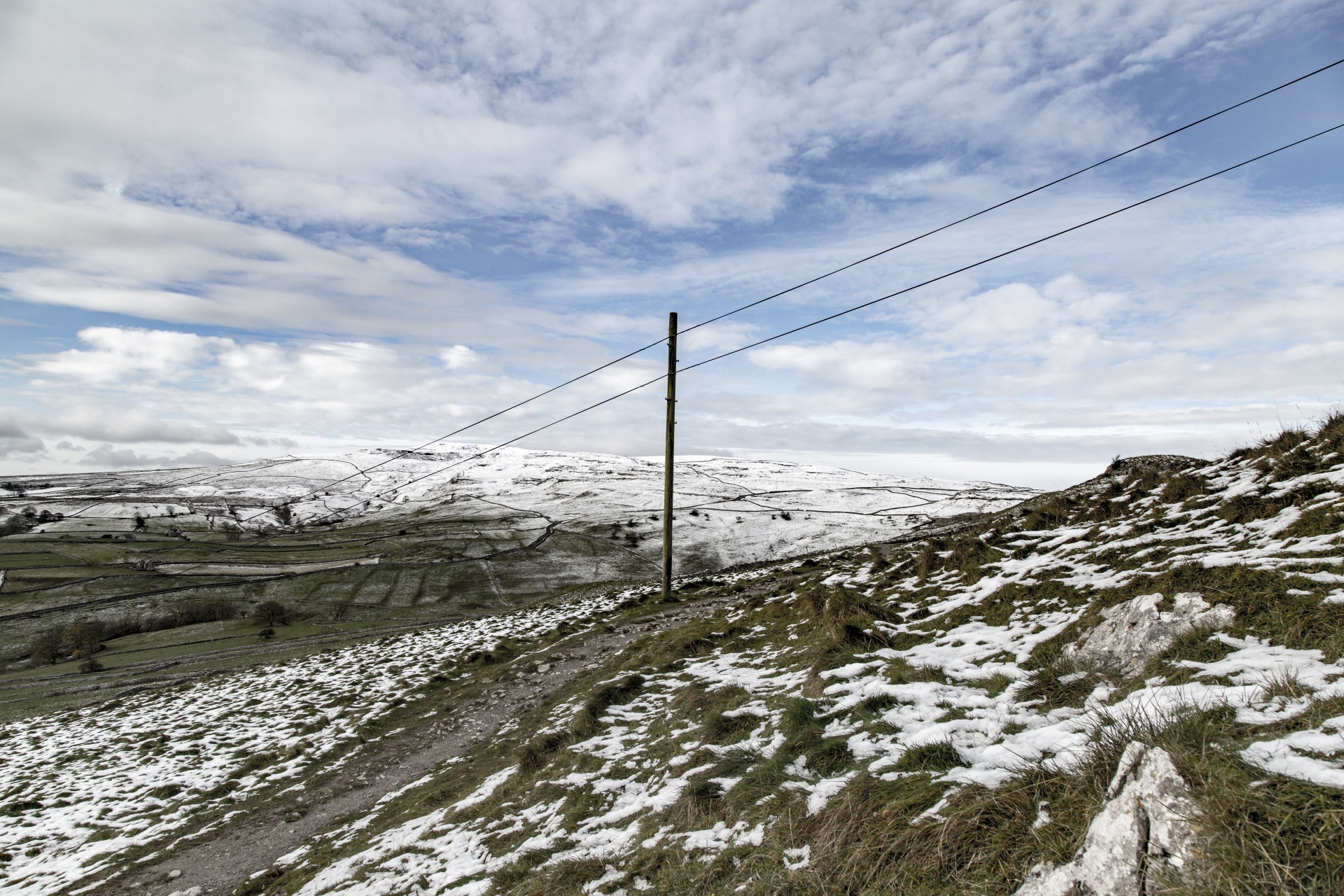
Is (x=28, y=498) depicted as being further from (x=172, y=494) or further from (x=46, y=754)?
(x=46, y=754)

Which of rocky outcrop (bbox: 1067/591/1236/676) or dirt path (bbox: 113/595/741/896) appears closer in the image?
rocky outcrop (bbox: 1067/591/1236/676)

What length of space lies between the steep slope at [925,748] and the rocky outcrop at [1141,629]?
4 cm

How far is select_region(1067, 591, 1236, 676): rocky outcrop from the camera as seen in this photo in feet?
23.1

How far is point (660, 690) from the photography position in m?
13.5

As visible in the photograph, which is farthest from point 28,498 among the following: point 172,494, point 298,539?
point 298,539

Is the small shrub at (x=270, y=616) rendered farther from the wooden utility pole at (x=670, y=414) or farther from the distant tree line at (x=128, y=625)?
the wooden utility pole at (x=670, y=414)

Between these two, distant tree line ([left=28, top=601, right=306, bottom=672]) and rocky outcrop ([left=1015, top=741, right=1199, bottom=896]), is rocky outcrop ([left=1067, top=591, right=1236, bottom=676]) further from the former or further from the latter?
distant tree line ([left=28, top=601, right=306, bottom=672])

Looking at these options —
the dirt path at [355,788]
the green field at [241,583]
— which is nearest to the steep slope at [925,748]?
the dirt path at [355,788]

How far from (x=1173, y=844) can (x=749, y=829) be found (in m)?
4.00

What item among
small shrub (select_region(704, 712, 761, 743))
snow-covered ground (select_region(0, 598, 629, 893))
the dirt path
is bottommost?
snow-covered ground (select_region(0, 598, 629, 893))

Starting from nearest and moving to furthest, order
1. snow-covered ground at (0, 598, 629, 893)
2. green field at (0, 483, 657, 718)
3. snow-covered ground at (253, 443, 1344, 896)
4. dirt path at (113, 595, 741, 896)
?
1. snow-covered ground at (253, 443, 1344, 896)
2. dirt path at (113, 595, 741, 896)
3. snow-covered ground at (0, 598, 629, 893)
4. green field at (0, 483, 657, 718)

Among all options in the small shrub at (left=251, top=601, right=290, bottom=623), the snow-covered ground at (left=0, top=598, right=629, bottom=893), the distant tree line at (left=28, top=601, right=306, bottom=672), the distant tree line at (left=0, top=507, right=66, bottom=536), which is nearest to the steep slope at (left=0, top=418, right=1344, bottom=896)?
the snow-covered ground at (left=0, top=598, right=629, bottom=893)

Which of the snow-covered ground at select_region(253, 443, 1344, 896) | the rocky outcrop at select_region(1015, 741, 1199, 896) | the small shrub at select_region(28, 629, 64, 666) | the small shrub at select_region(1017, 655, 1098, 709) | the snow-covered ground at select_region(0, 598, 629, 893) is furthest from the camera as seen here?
the small shrub at select_region(28, 629, 64, 666)

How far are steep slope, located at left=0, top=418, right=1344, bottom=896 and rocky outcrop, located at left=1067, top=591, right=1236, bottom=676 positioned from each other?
39 millimetres
